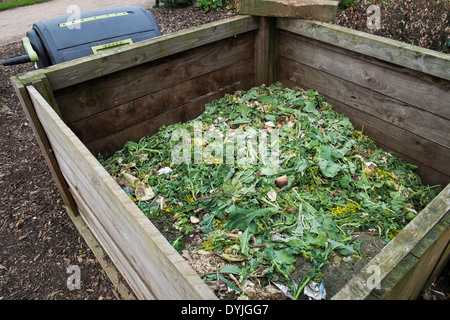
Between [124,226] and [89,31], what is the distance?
1.90 m

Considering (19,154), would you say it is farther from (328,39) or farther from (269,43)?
(328,39)

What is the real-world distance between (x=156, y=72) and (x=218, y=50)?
609 millimetres

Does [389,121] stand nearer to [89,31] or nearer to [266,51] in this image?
[266,51]

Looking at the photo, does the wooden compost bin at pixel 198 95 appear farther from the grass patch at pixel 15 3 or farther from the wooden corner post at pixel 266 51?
the grass patch at pixel 15 3

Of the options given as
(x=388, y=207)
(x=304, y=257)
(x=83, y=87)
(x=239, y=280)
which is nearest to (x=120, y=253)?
(x=239, y=280)

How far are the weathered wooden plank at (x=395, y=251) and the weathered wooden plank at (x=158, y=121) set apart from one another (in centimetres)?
216

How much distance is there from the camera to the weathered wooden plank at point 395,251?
3.95 feet

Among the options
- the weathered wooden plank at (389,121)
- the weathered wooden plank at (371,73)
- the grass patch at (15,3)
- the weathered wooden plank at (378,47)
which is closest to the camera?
the weathered wooden plank at (378,47)

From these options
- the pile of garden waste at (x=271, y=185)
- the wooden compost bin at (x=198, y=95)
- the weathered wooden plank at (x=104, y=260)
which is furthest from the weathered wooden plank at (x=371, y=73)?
the weathered wooden plank at (x=104, y=260)

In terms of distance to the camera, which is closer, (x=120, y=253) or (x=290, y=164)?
(x=120, y=253)

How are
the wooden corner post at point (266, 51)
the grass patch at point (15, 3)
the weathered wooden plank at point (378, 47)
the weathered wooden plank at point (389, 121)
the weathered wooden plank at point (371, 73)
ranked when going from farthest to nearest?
the grass patch at point (15, 3), the wooden corner post at point (266, 51), the weathered wooden plank at point (389, 121), the weathered wooden plank at point (371, 73), the weathered wooden plank at point (378, 47)

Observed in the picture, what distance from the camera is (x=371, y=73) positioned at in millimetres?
2678

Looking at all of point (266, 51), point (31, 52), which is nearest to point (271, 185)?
point (266, 51)
